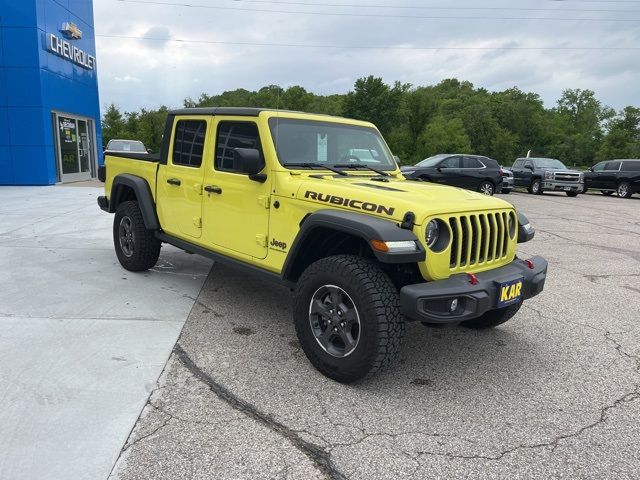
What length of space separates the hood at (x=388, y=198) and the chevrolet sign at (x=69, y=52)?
1626 centimetres

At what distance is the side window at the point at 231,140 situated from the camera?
165 inches

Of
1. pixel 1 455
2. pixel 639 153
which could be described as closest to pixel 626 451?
pixel 1 455

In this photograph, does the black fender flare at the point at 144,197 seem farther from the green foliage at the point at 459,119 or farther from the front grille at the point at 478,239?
the green foliage at the point at 459,119

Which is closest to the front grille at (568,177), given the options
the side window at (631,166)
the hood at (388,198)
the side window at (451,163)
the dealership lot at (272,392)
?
the side window at (631,166)

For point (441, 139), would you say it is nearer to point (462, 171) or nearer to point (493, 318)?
point (462, 171)

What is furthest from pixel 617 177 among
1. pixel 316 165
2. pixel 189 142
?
pixel 189 142

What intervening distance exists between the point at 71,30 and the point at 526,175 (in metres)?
19.0

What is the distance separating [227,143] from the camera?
444cm

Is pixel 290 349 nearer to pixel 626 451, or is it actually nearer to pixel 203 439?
pixel 203 439

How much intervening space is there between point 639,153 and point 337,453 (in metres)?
54.7

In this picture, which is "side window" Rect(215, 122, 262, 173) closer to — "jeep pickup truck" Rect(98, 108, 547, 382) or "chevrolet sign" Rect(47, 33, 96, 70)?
"jeep pickup truck" Rect(98, 108, 547, 382)

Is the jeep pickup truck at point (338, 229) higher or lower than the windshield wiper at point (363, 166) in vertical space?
lower

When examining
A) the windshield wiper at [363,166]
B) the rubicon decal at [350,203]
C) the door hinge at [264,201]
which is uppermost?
the windshield wiper at [363,166]

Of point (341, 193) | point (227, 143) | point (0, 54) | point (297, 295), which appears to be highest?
point (0, 54)
